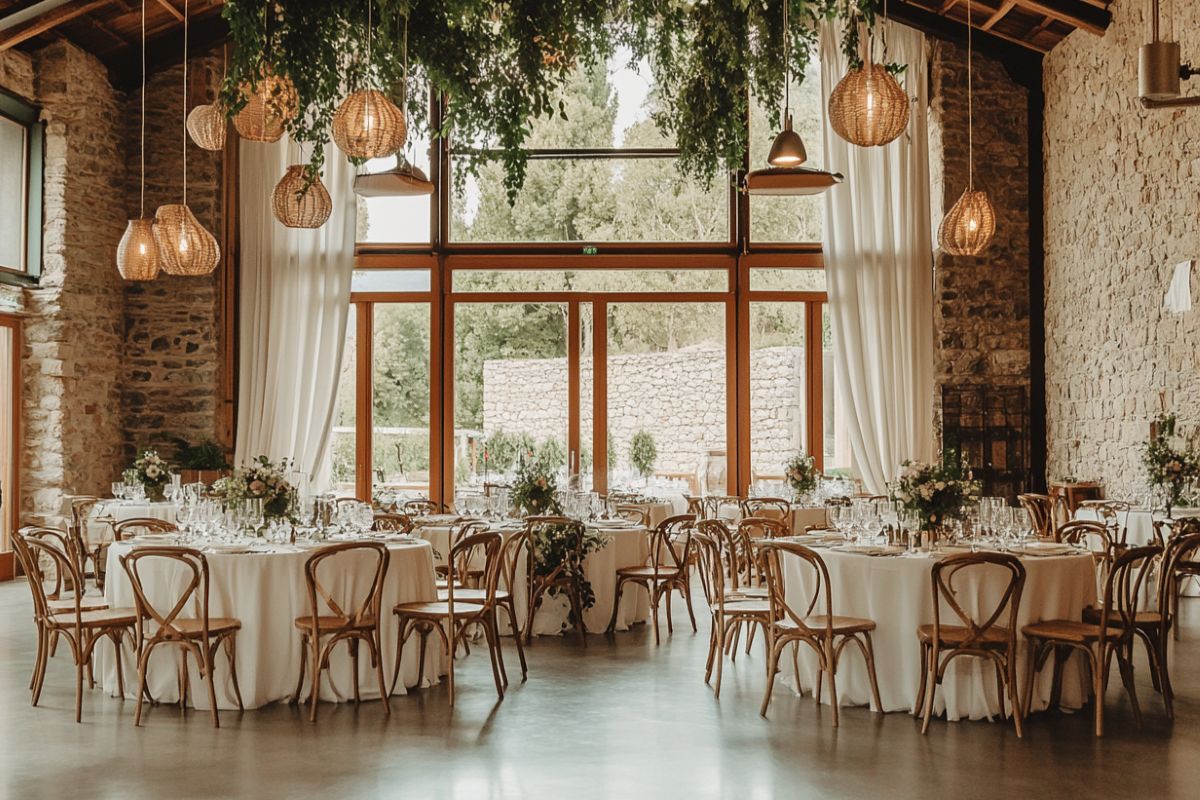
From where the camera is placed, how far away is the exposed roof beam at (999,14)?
11.2m

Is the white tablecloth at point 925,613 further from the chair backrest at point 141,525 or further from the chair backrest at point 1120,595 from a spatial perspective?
the chair backrest at point 141,525

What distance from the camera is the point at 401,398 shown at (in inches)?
516

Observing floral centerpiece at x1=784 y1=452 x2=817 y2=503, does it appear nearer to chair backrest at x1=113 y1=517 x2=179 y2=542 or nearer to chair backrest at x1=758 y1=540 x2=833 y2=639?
chair backrest at x1=758 y1=540 x2=833 y2=639

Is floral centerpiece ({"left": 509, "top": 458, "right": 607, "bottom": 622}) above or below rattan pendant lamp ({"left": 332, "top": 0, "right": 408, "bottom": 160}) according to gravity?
below

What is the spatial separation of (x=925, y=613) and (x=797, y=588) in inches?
31.4

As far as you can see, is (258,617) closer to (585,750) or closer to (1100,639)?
(585,750)

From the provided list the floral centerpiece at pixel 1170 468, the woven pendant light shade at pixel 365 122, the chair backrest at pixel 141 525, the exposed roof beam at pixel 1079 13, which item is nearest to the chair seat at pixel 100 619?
the chair backrest at pixel 141 525

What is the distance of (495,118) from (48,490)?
311 inches

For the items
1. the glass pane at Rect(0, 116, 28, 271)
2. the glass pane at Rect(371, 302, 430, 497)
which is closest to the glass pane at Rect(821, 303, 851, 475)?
the glass pane at Rect(371, 302, 430, 497)

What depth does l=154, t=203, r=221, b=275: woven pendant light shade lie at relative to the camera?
8.14 meters

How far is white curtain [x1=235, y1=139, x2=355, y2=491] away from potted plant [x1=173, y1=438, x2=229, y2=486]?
0.65 meters

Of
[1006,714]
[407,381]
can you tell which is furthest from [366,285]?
[1006,714]

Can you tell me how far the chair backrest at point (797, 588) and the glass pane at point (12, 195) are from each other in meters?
8.26

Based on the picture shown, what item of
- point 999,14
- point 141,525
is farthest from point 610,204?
point 141,525
